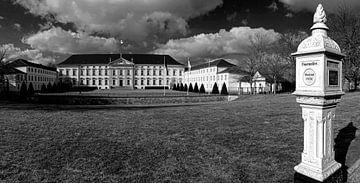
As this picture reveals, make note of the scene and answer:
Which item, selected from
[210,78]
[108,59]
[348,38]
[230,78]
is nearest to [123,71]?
[108,59]

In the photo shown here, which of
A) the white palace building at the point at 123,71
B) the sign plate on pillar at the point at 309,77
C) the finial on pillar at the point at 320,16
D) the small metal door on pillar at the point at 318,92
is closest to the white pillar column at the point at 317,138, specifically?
the small metal door on pillar at the point at 318,92

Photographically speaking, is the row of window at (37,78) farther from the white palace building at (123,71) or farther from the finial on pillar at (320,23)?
the finial on pillar at (320,23)

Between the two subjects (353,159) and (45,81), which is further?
(45,81)

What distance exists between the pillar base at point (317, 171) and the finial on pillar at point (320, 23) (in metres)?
2.26

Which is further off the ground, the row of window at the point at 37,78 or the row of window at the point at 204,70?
the row of window at the point at 204,70

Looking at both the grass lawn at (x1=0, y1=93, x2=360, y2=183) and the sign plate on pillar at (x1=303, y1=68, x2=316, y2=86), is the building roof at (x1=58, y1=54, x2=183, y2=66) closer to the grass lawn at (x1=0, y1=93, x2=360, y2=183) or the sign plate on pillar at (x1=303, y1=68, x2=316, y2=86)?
the grass lawn at (x1=0, y1=93, x2=360, y2=183)

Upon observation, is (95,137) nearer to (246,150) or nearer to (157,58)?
(246,150)

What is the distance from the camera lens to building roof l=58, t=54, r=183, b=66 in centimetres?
8898

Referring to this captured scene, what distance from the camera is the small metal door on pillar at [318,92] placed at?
11.3 ft

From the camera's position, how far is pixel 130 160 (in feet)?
17.1

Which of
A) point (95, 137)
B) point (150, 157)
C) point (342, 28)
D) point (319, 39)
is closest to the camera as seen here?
point (319, 39)

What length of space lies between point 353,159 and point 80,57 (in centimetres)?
9839

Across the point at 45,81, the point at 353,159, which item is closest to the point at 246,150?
the point at 353,159

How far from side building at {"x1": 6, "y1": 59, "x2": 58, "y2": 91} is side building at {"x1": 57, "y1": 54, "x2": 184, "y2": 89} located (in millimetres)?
8580
